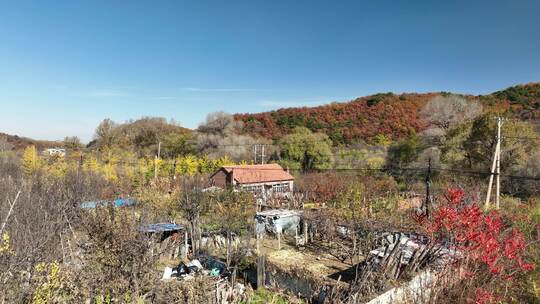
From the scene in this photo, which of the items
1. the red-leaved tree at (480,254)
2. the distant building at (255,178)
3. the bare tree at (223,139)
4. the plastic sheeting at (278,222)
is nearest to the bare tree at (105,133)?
the bare tree at (223,139)

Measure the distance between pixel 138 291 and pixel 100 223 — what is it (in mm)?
1487

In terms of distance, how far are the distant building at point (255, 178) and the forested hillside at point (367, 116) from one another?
26.2 metres

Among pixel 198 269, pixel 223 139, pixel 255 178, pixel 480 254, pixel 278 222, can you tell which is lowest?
pixel 198 269

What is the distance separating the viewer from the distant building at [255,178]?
96.3ft

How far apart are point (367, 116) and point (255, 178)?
40118 millimetres

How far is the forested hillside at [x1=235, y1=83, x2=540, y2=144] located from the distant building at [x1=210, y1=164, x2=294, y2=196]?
26.2 meters

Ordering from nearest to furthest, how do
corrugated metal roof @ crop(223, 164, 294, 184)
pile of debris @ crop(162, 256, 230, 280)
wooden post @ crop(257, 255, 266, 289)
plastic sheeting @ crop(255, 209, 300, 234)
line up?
1. wooden post @ crop(257, 255, 266, 289)
2. pile of debris @ crop(162, 256, 230, 280)
3. plastic sheeting @ crop(255, 209, 300, 234)
4. corrugated metal roof @ crop(223, 164, 294, 184)

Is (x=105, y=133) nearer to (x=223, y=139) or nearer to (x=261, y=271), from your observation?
A: (x=223, y=139)

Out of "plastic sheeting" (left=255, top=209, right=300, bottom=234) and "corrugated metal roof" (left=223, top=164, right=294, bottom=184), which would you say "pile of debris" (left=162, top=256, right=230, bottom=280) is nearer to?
"plastic sheeting" (left=255, top=209, right=300, bottom=234)

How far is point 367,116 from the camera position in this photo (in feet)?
211

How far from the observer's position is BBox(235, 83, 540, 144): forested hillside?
55.2 meters

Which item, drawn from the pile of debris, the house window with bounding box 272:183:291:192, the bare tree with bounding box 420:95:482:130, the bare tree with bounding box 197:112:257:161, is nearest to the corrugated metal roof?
the house window with bounding box 272:183:291:192

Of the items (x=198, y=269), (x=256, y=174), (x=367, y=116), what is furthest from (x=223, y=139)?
(x=198, y=269)

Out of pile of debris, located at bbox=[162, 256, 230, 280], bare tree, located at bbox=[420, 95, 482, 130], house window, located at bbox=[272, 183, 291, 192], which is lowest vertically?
pile of debris, located at bbox=[162, 256, 230, 280]
